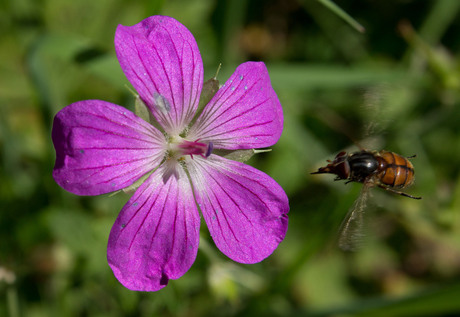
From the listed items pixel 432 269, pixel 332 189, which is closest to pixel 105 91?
pixel 332 189

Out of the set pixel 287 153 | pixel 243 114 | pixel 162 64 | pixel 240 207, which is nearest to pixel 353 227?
pixel 240 207

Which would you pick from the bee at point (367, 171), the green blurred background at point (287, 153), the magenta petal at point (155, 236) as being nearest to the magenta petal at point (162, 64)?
the magenta petal at point (155, 236)

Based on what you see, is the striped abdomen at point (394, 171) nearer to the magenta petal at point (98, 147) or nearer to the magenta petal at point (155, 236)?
the magenta petal at point (155, 236)

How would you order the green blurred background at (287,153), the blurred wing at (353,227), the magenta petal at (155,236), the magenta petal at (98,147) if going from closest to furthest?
the magenta petal at (98,147) < the magenta petal at (155,236) < the blurred wing at (353,227) < the green blurred background at (287,153)

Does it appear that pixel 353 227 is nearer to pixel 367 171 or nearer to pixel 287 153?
pixel 367 171

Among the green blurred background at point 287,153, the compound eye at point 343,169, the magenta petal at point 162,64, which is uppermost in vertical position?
the magenta petal at point 162,64

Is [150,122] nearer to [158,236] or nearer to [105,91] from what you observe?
[158,236]

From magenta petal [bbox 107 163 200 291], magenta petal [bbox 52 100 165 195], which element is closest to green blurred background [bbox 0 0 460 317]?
magenta petal [bbox 107 163 200 291]
